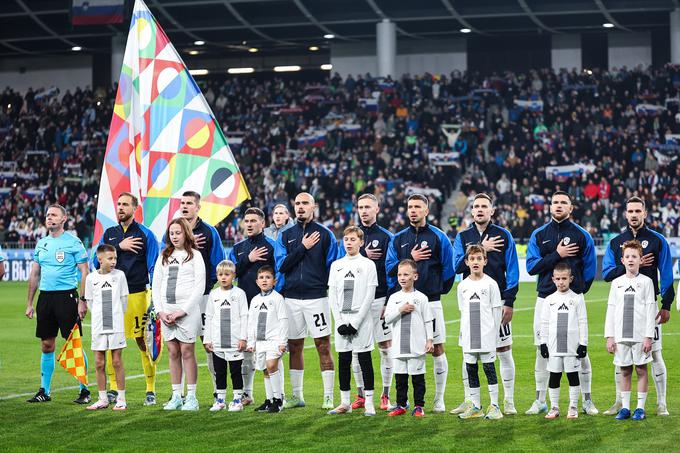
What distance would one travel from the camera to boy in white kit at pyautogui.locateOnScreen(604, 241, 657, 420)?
34.8 feet

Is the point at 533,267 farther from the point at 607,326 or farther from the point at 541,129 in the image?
the point at 541,129

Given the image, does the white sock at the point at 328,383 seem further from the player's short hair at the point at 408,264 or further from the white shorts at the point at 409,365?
the player's short hair at the point at 408,264

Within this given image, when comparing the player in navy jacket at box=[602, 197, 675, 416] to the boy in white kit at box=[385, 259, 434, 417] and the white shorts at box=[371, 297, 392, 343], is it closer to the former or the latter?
the boy in white kit at box=[385, 259, 434, 417]

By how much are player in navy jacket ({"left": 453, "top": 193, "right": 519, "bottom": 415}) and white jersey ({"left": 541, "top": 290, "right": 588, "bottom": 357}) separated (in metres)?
0.43

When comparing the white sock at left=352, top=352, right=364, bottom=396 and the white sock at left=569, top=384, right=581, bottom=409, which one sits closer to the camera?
the white sock at left=569, top=384, right=581, bottom=409

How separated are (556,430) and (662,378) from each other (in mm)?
1507

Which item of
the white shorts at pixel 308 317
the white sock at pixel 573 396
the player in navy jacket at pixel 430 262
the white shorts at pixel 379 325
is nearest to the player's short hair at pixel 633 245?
the white sock at pixel 573 396

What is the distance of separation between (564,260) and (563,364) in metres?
1.06

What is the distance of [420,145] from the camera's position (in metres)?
40.6

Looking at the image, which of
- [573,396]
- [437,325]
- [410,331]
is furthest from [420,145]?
[573,396]

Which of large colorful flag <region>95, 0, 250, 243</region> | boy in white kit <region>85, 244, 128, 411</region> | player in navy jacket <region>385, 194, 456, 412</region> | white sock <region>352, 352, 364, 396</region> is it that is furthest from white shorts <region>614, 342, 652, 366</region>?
boy in white kit <region>85, 244, 128, 411</region>

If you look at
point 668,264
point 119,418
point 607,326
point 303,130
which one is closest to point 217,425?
point 119,418

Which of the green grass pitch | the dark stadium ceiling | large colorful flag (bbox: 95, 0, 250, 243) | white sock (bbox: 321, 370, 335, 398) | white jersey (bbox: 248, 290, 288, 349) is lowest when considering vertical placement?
the green grass pitch

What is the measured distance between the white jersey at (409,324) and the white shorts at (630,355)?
180 cm
